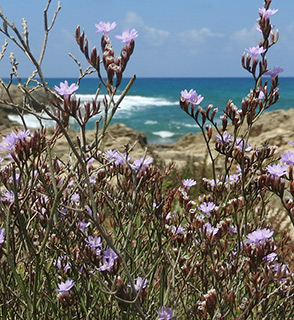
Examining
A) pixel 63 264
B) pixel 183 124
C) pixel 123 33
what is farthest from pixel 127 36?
pixel 183 124

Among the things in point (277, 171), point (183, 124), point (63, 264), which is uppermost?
point (277, 171)

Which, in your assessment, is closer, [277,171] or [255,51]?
[277,171]

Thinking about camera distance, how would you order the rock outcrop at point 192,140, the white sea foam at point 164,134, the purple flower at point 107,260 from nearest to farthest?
the purple flower at point 107,260
the rock outcrop at point 192,140
the white sea foam at point 164,134

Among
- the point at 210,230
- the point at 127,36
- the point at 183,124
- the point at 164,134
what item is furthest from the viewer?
the point at 183,124

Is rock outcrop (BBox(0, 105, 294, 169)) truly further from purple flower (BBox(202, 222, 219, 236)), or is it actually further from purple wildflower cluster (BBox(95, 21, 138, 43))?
purple wildflower cluster (BBox(95, 21, 138, 43))

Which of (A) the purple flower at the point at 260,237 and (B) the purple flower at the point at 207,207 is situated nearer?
(A) the purple flower at the point at 260,237

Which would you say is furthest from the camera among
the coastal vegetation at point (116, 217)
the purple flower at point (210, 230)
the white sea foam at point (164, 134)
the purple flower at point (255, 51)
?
the white sea foam at point (164, 134)

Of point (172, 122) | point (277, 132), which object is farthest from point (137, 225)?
point (172, 122)

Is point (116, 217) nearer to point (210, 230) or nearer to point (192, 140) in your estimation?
point (210, 230)

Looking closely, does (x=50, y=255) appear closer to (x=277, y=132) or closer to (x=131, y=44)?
(x=131, y=44)

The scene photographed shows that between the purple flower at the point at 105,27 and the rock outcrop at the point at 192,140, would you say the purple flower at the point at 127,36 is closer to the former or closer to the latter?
the purple flower at the point at 105,27

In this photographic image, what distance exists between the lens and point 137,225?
101 inches

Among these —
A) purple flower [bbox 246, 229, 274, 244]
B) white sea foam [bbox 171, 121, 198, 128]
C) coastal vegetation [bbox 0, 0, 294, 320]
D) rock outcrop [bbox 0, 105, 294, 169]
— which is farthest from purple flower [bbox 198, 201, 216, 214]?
white sea foam [bbox 171, 121, 198, 128]

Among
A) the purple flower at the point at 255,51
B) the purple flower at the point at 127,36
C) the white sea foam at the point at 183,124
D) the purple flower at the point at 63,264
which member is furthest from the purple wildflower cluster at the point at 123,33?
the white sea foam at the point at 183,124
